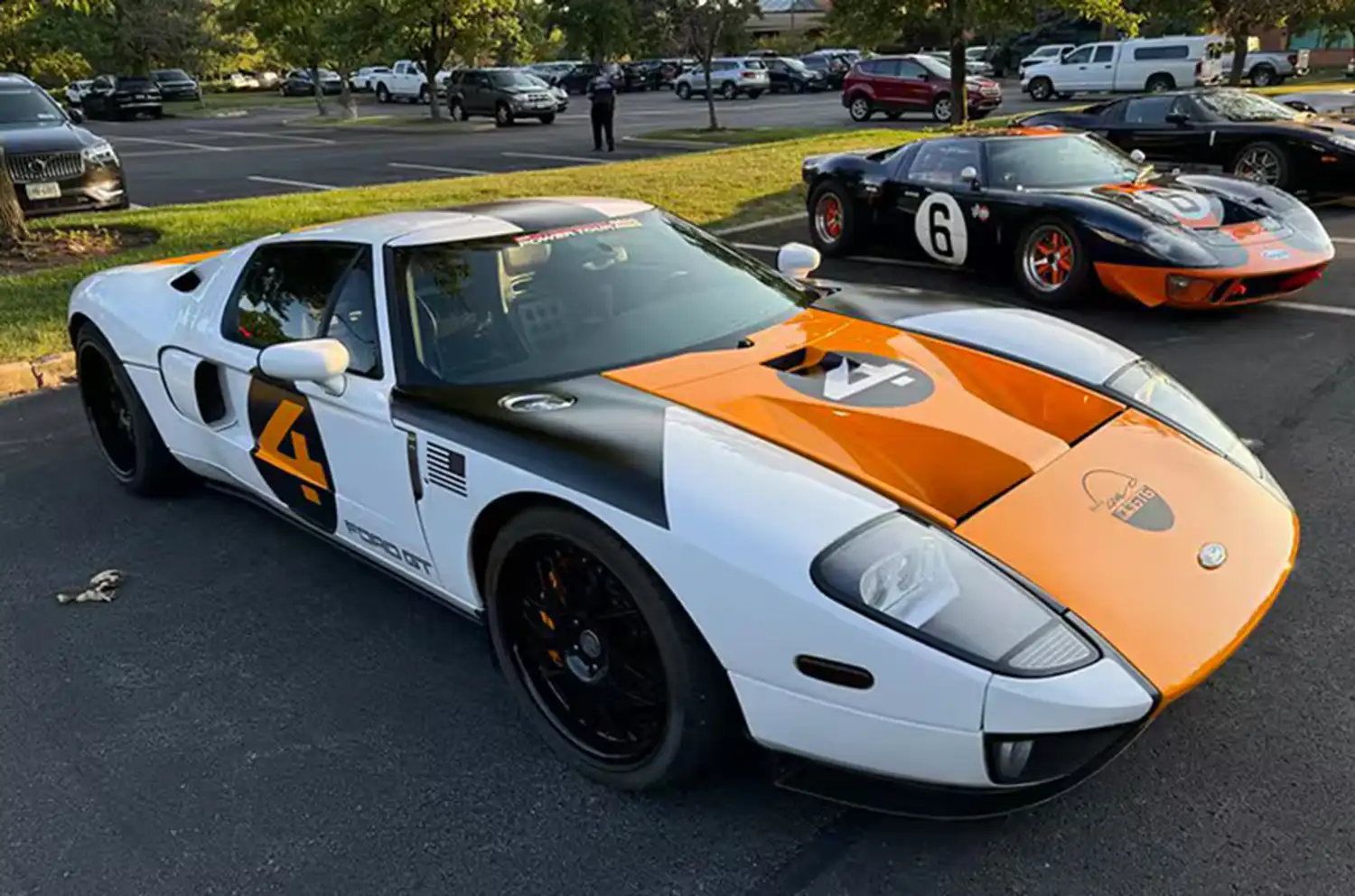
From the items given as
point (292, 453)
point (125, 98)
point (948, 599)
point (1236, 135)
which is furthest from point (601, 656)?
point (125, 98)

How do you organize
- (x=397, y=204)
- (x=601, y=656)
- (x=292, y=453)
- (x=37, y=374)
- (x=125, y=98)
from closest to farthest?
(x=601, y=656) < (x=292, y=453) < (x=37, y=374) < (x=397, y=204) < (x=125, y=98)

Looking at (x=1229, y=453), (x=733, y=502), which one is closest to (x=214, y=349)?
(x=733, y=502)

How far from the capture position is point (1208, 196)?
725 centimetres

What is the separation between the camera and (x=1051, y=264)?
7355mm

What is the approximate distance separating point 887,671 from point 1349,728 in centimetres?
144

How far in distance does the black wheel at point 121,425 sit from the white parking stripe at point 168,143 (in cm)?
1959

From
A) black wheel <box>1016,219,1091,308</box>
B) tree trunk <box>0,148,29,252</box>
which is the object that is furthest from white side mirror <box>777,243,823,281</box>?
tree trunk <box>0,148,29,252</box>

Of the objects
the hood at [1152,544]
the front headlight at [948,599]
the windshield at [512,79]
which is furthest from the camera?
the windshield at [512,79]

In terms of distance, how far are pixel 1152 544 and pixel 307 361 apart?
2275 mm

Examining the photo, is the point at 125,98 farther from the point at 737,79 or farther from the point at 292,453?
the point at 292,453

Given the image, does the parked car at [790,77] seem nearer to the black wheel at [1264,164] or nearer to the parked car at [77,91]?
the parked car at [77,91]

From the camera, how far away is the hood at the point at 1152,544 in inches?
86.6

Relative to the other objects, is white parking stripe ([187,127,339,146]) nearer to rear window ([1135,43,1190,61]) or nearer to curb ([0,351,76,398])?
curb ([0,351,76,398])
